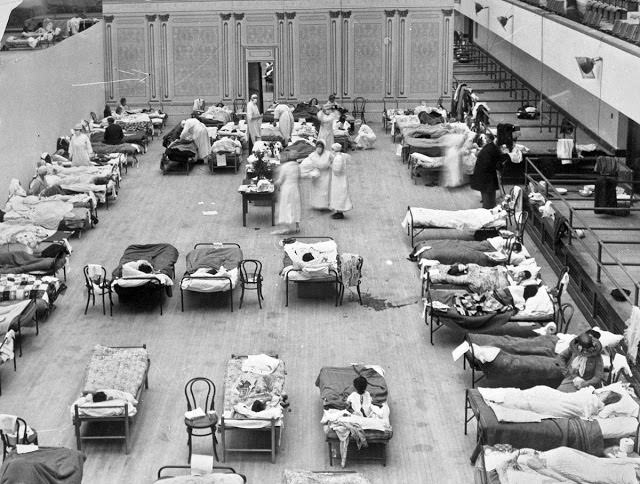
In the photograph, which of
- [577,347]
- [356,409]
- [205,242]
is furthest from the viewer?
[205,242]

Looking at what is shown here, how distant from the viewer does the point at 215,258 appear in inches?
737

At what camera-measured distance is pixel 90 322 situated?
17734 millimetres

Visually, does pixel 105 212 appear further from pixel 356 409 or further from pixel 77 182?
pixel 356 409

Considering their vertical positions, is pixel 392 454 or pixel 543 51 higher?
pixel 543 51

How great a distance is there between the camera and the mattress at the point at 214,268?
58.5 ft

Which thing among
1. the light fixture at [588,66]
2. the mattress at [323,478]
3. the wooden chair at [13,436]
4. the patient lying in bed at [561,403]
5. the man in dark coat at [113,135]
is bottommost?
the mattress at [323,478]

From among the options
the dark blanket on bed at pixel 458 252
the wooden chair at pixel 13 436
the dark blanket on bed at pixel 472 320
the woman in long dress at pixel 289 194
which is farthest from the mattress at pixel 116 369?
the woman in long dress at pixel 289 194

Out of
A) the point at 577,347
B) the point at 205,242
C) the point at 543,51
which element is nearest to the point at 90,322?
the point at 205,242

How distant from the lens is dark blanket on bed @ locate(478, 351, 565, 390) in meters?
14.4

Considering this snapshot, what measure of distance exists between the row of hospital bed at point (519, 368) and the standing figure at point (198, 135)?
29.4 ft

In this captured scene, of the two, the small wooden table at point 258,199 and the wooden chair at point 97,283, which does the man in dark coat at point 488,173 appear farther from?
the wooden chair at point 97,283

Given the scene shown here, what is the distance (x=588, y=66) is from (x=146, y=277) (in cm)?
1109

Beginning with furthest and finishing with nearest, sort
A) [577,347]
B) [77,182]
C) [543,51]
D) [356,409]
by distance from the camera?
[543,51]
[77,182]
[577,347]
[356,409]

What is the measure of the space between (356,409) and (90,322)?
18.7 ft
